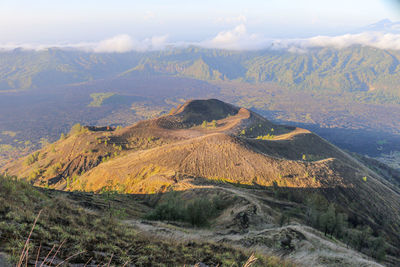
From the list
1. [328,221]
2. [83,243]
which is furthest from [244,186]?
[83,243]

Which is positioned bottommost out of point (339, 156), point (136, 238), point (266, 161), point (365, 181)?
point (339, 156)

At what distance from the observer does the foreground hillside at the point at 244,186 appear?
25219mm

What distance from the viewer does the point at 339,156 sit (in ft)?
403

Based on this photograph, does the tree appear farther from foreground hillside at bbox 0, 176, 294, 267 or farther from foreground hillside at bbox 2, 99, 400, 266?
foreground hillside at bbox 0, 176, 294, 267

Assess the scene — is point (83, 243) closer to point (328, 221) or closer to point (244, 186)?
point (328, 221)

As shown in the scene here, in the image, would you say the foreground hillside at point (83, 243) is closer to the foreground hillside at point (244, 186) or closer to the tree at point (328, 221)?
the foreground hillside at point (244, 186)

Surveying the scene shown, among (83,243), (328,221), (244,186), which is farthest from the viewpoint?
(244,186)

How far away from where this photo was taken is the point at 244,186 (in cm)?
6925

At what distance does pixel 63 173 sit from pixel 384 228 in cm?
12243

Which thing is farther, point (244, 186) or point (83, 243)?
point (244, 186)

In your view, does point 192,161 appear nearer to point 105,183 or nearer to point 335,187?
point 105,183

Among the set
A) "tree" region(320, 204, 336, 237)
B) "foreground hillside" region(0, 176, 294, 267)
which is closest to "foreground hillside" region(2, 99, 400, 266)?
"tree" region(320, 204, 336, 237)

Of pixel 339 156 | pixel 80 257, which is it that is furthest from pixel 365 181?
pixel 80 257

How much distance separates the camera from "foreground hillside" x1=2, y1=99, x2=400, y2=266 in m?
25.2
